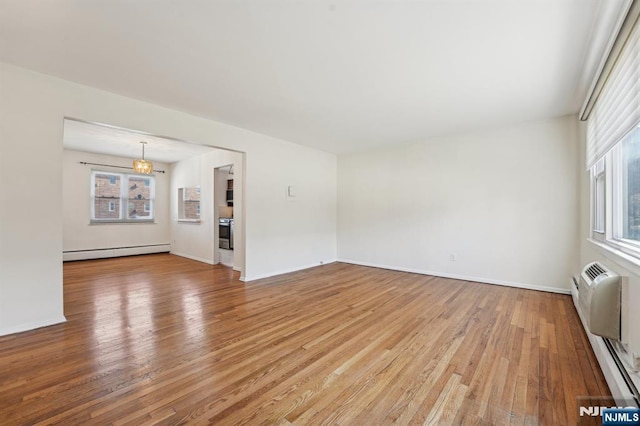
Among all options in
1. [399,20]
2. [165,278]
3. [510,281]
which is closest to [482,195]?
[510,281]

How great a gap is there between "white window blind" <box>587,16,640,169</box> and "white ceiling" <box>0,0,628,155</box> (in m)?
0.30

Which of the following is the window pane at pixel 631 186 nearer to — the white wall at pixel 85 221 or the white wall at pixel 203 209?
the white wall at pixel 203 209

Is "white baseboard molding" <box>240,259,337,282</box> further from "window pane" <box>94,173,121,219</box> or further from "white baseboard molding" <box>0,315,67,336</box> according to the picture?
"window pane" <box>94,173,121,219</box>

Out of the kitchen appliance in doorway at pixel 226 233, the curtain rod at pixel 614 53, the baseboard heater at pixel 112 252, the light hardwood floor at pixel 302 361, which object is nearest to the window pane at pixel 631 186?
the curtain rod at pixel 614 53

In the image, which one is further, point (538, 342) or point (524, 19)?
point (538, 342)

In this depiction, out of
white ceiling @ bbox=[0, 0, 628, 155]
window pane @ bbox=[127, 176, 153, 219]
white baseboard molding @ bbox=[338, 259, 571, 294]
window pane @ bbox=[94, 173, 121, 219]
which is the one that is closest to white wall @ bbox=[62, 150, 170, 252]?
window pane @ bbox=[94, 173, 121, 219]

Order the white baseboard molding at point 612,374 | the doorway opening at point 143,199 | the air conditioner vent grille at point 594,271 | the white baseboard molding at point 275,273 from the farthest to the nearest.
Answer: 1. the doorway opening at point 143,199
2. the white baseboard molding at point 275,273
3. the air conditioner vent grille at point 594,271
4. the white baseboard molding at point 612,374

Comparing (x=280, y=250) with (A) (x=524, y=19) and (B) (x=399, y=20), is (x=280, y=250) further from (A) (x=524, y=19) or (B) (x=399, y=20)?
(A) (x=524, y=19)

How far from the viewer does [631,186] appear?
2002 millimetres

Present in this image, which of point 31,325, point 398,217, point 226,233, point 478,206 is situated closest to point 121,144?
point 226,233

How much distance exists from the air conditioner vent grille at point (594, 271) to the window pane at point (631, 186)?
11.6 inches

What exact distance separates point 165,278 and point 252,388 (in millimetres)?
3684

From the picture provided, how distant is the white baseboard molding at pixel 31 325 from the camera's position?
2.44m

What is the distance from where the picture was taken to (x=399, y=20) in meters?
1.87
